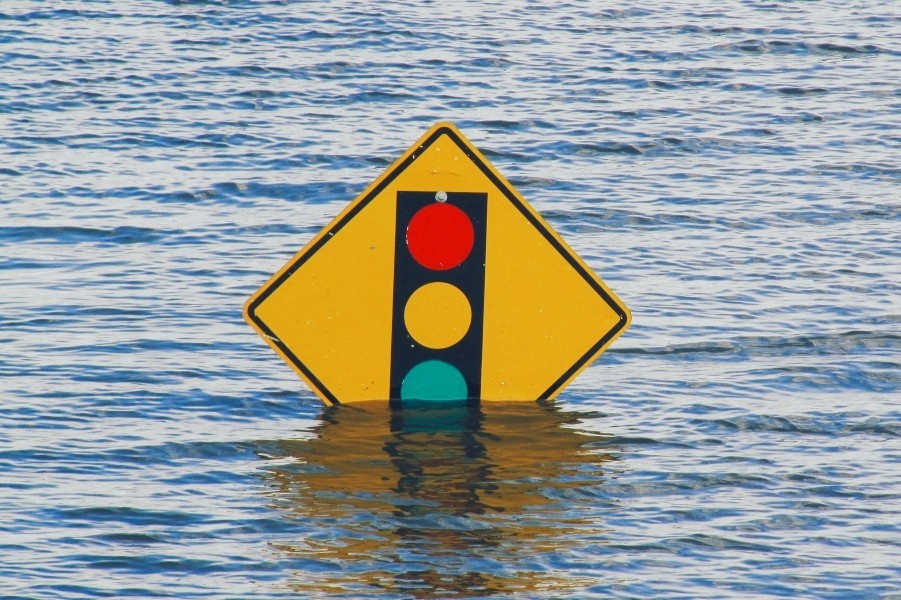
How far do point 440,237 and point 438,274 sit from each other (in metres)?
0.19

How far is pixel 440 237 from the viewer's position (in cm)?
754

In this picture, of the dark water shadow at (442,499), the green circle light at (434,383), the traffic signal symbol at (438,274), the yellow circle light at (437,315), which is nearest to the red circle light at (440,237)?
the traffic signal symbol at (438,274)

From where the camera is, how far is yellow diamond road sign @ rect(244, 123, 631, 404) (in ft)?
24.6

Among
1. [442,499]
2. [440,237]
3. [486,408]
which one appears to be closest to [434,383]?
[486,408]

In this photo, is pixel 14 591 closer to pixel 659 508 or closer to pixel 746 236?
pixel 659 508

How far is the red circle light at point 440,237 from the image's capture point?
24.7 feet

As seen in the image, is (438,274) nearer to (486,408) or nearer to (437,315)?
(437,315)

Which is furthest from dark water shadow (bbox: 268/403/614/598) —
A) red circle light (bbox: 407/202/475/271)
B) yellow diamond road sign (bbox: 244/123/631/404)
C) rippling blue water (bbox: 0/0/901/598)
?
red circle light (bbox: 407/202/475/271)

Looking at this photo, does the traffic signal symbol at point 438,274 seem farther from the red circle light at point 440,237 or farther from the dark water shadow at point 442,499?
the dark water shadow at point 442,499

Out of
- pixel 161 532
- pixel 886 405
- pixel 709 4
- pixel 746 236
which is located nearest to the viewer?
pixel 161 532

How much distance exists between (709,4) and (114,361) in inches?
816

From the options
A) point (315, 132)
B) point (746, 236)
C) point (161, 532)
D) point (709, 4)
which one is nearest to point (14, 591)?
point (161, 532)

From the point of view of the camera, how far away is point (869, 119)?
725 inches

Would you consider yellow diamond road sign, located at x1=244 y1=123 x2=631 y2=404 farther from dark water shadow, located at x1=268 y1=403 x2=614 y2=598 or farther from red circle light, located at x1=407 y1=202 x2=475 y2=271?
dark water shadow, located at x1=268 y1=403 x2=614 y2=598
